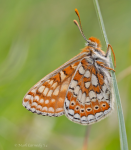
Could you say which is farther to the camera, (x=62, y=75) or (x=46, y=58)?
(x=46, y=58)

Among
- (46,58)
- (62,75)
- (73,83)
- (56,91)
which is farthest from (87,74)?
(46,58)

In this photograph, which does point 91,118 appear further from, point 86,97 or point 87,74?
point 87,74

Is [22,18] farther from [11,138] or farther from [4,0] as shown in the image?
[11,138]

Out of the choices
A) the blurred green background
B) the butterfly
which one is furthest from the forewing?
the blurred green background

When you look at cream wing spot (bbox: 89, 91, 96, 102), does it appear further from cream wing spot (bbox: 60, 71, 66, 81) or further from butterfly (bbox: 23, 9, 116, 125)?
cream wing spot (bbox: 60, 71, 66, 81)


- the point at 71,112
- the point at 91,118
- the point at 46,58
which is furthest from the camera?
the point at 46,58

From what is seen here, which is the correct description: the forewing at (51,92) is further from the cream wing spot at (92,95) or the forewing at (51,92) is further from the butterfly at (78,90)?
the cream wing spot at (92,95)

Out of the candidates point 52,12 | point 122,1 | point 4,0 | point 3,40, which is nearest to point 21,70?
point 3,40
